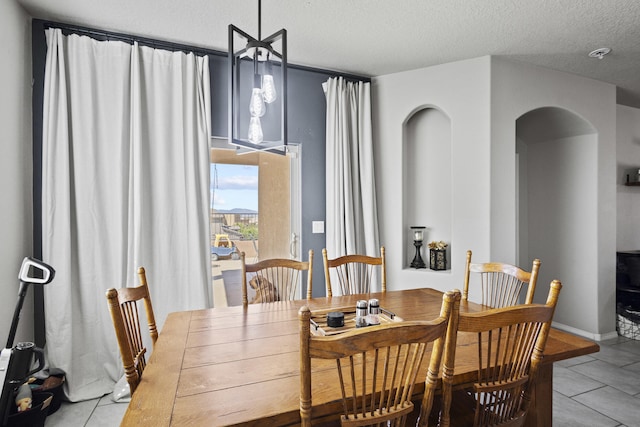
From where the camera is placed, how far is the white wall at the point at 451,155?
3.25m

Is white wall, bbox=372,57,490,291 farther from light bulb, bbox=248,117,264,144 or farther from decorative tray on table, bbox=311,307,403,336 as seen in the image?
light bulb, bbox=248,117,264,144

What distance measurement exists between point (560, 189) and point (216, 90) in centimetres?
396

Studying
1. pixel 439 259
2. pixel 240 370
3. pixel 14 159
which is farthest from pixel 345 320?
pixel 14 159

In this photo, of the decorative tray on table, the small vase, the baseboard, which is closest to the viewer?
the decorative tray on table

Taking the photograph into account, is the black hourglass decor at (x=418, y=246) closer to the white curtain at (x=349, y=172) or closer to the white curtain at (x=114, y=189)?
the white curtain at (x=349, y=172)

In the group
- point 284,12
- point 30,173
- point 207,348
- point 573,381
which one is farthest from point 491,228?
point 30,173

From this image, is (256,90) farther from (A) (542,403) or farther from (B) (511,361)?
(A) (542,403)

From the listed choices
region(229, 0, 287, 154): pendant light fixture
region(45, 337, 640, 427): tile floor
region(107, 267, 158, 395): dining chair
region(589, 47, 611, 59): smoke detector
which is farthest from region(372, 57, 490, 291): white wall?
region(107, 267, 158, 395): dining chair

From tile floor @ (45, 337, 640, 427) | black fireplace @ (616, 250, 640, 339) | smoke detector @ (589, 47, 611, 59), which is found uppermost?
smoke detector @ (589, 47, 611, 59)

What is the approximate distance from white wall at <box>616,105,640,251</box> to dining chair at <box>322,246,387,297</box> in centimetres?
377

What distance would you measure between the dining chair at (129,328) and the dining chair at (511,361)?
1.10 meters

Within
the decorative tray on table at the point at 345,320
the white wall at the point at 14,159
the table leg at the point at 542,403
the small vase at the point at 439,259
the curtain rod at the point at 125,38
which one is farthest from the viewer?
the small vase at the point at 439,259

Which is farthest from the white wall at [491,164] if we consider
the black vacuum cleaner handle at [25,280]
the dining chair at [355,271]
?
the black vacuum cleaner handle at [25,280]

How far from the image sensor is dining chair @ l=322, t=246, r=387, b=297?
101 inches
